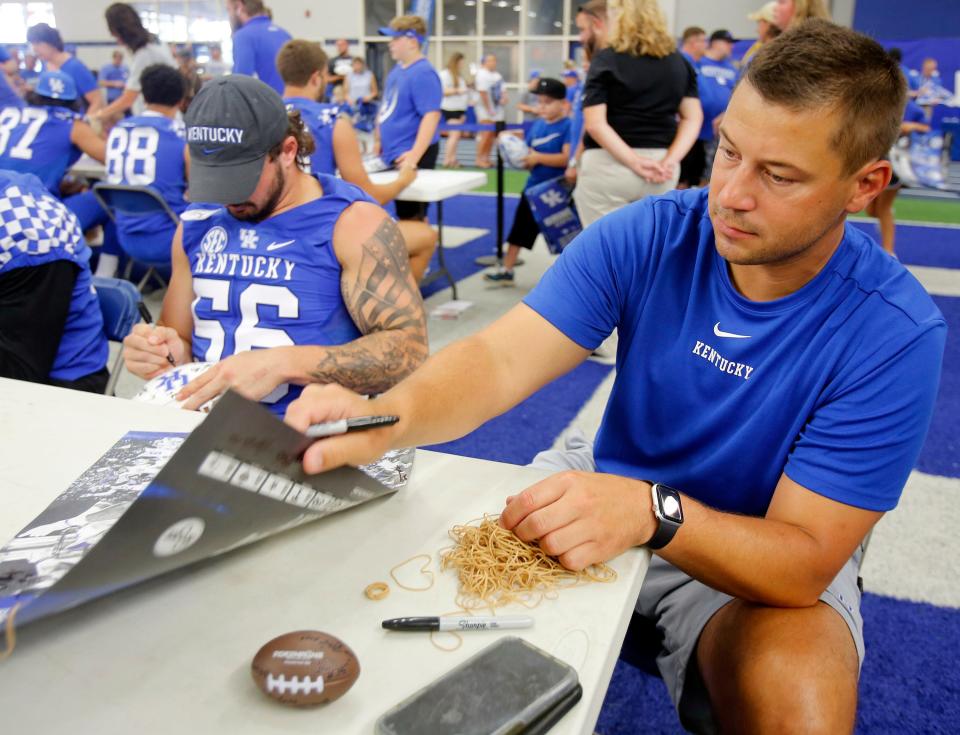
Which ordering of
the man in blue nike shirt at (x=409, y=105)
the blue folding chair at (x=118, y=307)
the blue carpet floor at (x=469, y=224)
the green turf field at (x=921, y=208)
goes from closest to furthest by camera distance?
the blue folding chair at (x=118, y=307) < the man in blue nike shirt at (x=409, y=105) < the blue carpet floor at (x=469, y=224) < the green turf field at (x=921, y=208)

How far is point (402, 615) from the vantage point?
815 millimetres

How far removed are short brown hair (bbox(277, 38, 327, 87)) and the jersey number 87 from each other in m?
0.79

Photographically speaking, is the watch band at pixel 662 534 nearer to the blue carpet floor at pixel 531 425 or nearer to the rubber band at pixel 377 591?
the rubber band at pixel 377 591

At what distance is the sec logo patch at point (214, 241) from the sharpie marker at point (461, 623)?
4.21ft

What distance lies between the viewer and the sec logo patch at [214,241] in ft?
6.02

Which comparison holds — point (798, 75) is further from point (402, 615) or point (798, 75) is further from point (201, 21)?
point (201, 21)

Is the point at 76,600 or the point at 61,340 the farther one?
the point at 61,340

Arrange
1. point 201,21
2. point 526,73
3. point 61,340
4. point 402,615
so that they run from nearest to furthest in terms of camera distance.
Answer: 1. point 402,615
2. point 61,340
3. point 526,73
4. point 201,21

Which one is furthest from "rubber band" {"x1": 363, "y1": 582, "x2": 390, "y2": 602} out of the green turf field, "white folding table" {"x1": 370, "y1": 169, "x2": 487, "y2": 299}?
the green turf field

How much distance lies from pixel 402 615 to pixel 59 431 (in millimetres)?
710

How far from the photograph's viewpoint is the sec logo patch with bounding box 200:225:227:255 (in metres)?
1.83

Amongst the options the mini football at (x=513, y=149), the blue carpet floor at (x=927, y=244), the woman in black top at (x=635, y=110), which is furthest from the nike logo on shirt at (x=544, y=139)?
the blue carpet floor at (x=927, y=244)

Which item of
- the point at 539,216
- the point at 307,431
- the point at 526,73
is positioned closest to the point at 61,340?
the point at 307,431

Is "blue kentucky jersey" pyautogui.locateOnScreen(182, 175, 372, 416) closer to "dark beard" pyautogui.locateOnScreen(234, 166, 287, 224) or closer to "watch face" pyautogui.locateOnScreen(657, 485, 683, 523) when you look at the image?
"dark beard" pyautogui.locateOnScreen(234, 166, 287, 224)
